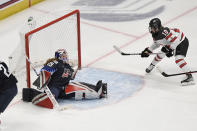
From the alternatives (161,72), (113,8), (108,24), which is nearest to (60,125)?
(161,72)

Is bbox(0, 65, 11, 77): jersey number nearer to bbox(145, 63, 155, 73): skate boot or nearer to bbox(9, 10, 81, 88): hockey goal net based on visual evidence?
bbox(9, 10, 81, 88): hockey goal net

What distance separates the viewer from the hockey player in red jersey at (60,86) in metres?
5.45

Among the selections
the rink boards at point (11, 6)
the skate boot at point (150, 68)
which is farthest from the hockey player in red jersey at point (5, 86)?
the rink boards at point (11, 6)

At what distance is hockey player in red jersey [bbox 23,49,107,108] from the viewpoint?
545 cm

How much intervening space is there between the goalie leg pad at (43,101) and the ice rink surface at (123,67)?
0.06 m

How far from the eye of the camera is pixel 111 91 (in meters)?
5.85

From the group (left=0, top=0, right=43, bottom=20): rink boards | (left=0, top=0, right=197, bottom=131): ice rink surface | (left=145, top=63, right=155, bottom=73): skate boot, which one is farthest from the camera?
(left=0, top=0, right=43, bottom=20): rink boards

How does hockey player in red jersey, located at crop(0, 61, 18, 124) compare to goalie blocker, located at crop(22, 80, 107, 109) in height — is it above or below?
above

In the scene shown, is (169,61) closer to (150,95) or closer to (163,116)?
(150,95)

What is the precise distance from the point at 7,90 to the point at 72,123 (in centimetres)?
72

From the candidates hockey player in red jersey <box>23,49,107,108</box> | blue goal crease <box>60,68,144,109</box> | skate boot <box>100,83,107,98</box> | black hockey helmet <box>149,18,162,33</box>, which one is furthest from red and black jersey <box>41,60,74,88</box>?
black hockey helmet <box>149,18,162,33</box>

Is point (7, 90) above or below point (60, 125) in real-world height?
above

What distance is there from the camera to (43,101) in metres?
5.53

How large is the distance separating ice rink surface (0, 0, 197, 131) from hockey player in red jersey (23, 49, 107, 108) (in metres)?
0.12
